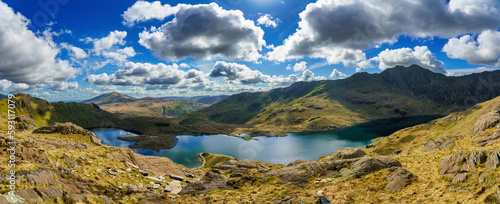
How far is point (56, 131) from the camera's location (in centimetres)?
8775

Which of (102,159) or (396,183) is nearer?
(396,183)

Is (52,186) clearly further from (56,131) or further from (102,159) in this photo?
(56,131)

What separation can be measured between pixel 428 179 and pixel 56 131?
123662mm

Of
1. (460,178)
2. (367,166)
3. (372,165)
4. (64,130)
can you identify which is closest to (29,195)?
(367,166)

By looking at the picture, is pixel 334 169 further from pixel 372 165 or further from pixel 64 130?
pixel 64 130

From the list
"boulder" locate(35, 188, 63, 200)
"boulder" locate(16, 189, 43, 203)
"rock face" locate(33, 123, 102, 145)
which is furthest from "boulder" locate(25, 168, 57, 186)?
"rock face" locate(33, 123, 102, 145)

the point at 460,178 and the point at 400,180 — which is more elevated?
the point at 460,178

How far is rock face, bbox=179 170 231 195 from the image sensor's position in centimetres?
3231

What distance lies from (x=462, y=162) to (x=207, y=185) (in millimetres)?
34901

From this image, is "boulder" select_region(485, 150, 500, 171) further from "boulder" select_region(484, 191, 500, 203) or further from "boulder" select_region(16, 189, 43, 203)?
"boulder" select_region(16, 189, 43, 203)

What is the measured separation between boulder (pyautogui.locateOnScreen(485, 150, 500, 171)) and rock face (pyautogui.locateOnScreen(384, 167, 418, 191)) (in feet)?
21.8

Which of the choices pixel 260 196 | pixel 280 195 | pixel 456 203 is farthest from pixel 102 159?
pixel 456 203

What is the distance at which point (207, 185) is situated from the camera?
34219mm

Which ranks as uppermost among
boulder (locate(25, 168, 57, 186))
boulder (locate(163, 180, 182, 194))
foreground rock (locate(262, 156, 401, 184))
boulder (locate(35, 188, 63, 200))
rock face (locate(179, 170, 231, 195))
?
boulder (locate(25, 168, 57, 186))
